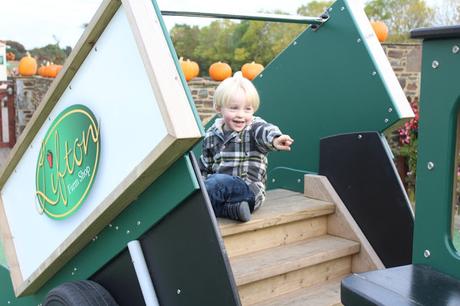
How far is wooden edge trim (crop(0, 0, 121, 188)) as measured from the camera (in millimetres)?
1979

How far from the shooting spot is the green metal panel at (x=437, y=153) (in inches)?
47.8

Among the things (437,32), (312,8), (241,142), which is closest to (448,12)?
(312,8)

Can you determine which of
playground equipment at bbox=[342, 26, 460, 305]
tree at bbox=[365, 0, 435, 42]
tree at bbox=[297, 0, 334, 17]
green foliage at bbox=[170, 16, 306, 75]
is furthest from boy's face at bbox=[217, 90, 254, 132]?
tree at bbox=[297, 0, 334, 17]

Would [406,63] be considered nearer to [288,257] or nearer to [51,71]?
[288,257]

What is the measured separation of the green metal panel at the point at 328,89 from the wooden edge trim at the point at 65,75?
1.44 meters

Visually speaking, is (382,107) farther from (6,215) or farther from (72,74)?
(6,215)

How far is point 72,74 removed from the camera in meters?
2.21

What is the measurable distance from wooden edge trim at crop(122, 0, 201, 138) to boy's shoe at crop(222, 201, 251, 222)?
845 mm

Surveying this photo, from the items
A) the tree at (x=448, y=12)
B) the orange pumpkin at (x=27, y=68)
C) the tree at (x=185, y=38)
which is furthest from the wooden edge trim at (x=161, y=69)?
the tree at (x=185, y=38)

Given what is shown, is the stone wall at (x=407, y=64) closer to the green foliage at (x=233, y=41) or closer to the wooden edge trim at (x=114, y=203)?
the wooden edge trim at (x=114, y=203)

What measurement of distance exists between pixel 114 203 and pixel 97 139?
0.25 metres

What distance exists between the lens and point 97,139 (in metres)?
2.02

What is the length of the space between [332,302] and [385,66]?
1.23 m

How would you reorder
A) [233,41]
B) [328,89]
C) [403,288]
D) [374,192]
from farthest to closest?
[233,41] < [328,89] < [374,192] < [403,288]
